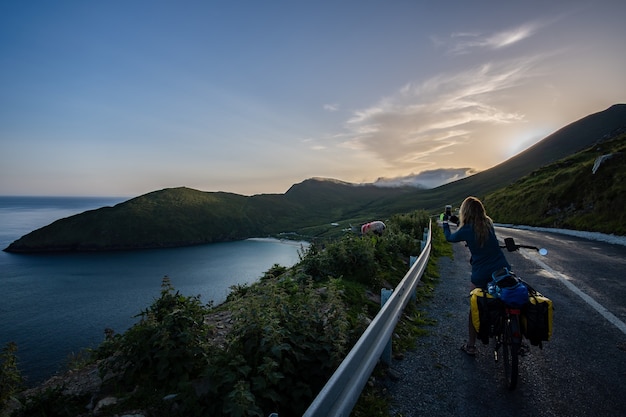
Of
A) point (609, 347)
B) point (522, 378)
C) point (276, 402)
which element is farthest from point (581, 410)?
point (276, 402)

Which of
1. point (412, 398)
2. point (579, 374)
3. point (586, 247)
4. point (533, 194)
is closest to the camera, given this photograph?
point (412, 398)

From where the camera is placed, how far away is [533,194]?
4138 cm

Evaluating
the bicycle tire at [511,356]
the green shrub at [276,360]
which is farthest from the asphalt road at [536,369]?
the green shrub at [276,360]

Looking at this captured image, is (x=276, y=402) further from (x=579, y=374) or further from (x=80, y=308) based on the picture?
(x=80, y=308)

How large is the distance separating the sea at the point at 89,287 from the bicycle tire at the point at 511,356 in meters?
5.95

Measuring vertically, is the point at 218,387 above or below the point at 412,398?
above

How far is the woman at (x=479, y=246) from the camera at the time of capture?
17.6 ft

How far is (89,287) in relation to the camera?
77312 mm

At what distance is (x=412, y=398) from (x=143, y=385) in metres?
3.59

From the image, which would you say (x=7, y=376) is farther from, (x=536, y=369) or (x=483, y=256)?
(x=536, y=369)

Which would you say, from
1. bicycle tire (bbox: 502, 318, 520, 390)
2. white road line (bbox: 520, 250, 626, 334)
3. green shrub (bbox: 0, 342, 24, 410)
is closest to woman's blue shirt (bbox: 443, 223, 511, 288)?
bicycle tire (bbox: 502, 318, 520, 390)

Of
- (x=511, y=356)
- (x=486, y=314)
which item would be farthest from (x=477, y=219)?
(x=511, y=356)

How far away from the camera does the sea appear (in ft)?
132

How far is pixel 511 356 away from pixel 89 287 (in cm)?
9507
